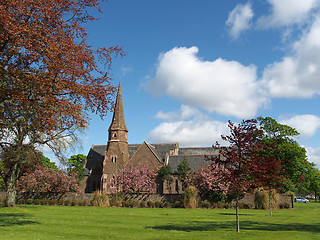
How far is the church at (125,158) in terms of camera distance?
5891 cm

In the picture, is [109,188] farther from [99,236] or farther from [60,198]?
[99,236]

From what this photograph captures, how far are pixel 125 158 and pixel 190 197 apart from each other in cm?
2931

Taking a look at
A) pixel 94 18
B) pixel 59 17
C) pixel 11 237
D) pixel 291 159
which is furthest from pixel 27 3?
pixel 291 159

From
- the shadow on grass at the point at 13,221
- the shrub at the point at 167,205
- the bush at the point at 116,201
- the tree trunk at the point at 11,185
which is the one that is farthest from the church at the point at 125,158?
the shadow on grass at the point at 13,221

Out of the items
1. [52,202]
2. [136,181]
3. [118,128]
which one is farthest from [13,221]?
[118,128]

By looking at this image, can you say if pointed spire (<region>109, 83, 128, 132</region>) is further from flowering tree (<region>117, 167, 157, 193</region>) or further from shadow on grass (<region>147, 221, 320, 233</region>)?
shadow on grass (<region>147, 221, 320, 233</region>)

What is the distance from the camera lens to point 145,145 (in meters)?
62.5

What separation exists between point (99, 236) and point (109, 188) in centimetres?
4789

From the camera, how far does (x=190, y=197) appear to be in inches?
1463

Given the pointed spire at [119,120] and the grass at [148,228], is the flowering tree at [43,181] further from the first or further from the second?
the pointed spire at [119,120]

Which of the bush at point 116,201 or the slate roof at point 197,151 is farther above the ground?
the slate roof at point 197,151

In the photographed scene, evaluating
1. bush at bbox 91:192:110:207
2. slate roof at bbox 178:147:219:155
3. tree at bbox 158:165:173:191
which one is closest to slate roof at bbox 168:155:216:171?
tree at bbox 158:165:173:191

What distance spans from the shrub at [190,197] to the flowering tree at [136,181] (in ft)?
49.0

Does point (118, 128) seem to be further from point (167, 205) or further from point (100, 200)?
point (167, 205)
